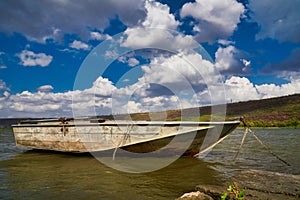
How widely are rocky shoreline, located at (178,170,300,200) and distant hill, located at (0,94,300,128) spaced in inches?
406

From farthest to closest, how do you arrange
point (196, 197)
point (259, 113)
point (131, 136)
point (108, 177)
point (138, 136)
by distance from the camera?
1. point (259, 113)
2. point (131, 136)
3. point (138, 136)
4. point (108, 177)
5. point (196, 197)

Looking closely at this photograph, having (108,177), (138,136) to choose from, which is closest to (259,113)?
(138,136)

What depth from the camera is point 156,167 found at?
8.35 metres

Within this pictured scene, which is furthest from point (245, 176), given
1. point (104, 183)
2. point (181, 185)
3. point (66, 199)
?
point (66, 199)

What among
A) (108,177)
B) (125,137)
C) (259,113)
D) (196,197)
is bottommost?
(108,177)

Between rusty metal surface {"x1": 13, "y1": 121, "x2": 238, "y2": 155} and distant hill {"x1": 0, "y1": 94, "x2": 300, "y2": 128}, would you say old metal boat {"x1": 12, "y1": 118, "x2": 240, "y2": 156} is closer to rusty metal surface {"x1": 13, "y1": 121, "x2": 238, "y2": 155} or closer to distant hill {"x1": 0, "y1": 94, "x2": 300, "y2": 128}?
rusty metal surface {"x1": 13, "y1": 121, "x2": 238, "y2": 155}

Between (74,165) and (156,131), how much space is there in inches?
142

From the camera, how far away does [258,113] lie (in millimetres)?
55219

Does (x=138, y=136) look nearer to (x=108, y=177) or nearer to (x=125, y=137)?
(x=125, y=137)

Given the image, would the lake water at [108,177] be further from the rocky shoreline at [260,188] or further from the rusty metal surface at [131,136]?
the rocky shoreline at [260,188]

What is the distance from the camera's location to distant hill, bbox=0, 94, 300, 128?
24452mm

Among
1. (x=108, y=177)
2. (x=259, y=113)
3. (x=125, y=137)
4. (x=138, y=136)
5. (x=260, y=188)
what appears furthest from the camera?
(x=259, y=113)

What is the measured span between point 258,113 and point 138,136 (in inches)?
2093

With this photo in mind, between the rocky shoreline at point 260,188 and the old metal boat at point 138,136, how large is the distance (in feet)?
10.2
